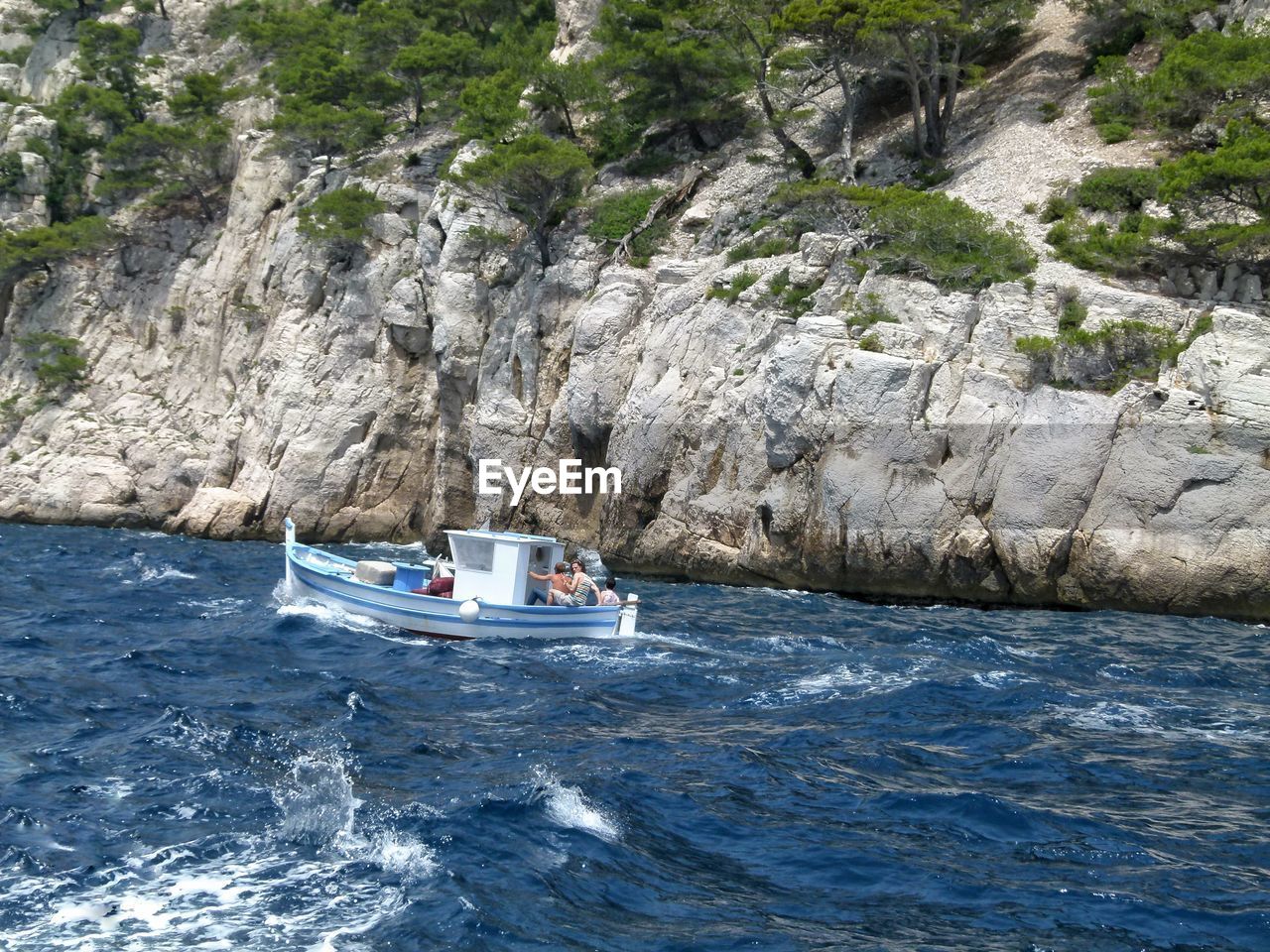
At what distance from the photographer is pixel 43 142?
4994cm

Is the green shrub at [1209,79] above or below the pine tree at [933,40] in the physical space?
below

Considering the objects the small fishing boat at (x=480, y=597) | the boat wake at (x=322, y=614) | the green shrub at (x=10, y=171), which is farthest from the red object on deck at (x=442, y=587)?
the green shrub at (x=10, y=171)

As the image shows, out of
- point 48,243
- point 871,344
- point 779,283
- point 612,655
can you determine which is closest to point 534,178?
point 779,283

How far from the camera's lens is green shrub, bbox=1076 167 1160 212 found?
28.2 metres

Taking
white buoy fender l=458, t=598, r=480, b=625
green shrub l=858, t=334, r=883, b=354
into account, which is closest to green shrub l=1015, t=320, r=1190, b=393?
green shrub l=858, t=334, r=883, b=354

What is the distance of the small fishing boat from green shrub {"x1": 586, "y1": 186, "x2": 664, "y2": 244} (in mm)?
15347

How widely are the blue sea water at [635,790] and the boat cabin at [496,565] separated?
1.59 m

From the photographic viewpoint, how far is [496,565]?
21.4m

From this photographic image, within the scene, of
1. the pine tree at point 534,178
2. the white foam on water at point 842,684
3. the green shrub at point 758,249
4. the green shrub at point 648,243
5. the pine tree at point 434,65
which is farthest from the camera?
the pine tree at point 434,65

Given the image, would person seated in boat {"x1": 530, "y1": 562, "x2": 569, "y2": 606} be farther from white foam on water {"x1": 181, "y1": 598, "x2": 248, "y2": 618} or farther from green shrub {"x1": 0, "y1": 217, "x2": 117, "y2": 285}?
green shrub {"x1": 0, "y1": 217, "x2": 117, "y2": 285}

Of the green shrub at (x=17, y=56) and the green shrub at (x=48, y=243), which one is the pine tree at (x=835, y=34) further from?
the green shrub at (x=17, y=56)

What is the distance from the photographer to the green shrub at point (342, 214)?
38.6 meters

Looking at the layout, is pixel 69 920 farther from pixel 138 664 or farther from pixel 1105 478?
pixel 1105 478

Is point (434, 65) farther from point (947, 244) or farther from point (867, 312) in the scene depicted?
point (947, 244)
